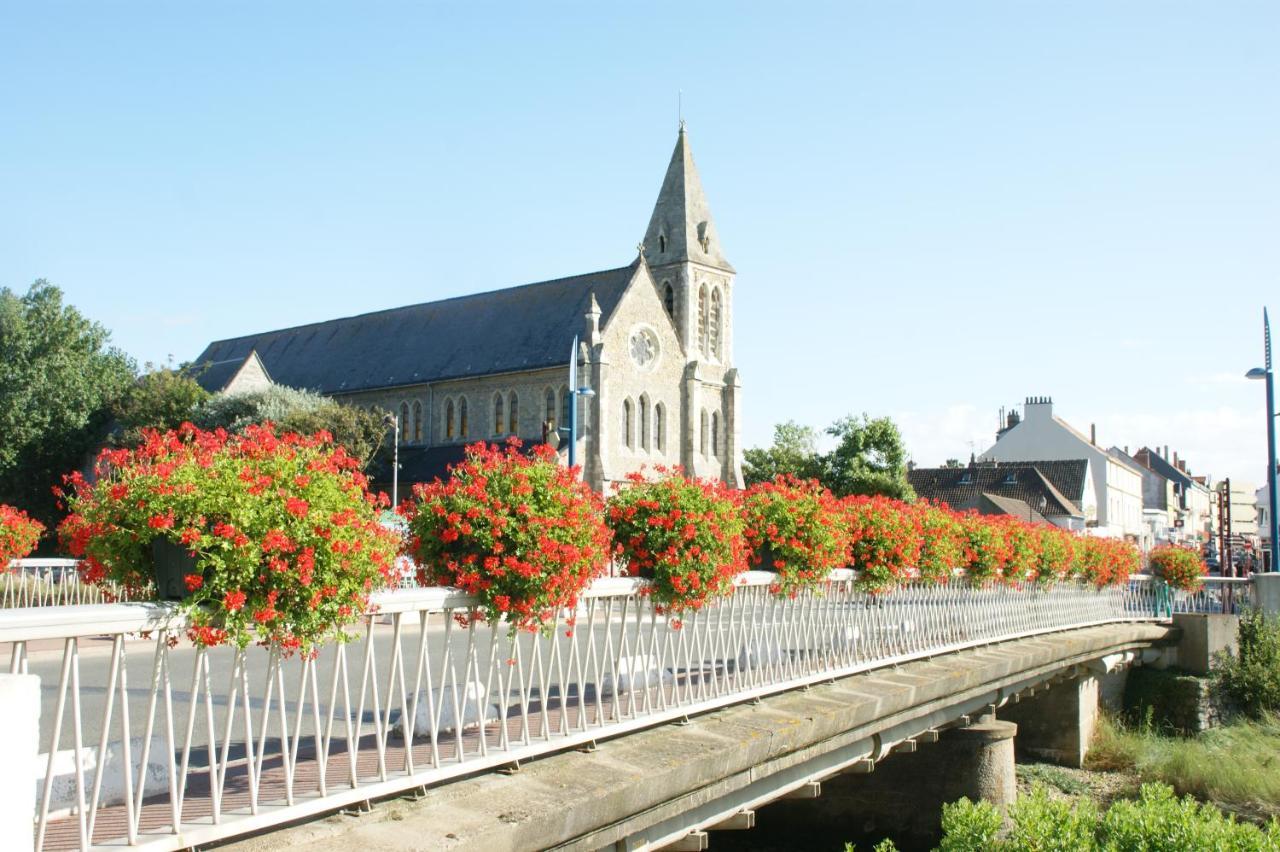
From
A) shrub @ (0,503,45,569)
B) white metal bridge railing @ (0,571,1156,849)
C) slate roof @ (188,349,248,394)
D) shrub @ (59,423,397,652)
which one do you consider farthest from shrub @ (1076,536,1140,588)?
slate roof @ (188,349,248,394)

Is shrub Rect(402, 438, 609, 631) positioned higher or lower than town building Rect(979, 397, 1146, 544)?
lower

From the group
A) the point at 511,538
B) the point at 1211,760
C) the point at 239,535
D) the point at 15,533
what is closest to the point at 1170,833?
the point at 511,538

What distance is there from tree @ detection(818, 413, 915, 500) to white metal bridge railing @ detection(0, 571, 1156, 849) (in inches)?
1548

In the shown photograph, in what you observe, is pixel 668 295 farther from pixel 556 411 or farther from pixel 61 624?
pixel 61 624

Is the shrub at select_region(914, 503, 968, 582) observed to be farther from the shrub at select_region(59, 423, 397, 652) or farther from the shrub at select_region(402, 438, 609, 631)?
the shrub at select_region(59, 423, 397, 652)

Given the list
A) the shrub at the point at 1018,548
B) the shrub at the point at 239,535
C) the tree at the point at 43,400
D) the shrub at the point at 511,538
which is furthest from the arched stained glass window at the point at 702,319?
the shrub at the point at 239,535

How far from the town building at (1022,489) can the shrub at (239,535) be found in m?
55.0

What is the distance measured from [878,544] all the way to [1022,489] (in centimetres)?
5403

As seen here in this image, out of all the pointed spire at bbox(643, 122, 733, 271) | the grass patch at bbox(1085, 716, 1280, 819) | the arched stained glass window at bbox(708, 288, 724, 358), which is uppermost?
the pointed spire at bbox(643, 122, 733, 271)

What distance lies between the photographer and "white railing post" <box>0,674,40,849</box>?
3.99 meters

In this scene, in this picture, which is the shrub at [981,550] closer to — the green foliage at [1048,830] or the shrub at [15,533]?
the green foliage at [1048,830]

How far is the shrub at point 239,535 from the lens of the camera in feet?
15.8

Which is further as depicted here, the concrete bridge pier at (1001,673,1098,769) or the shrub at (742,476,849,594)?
the concrete bridge pier at (1001,673,1098,769)

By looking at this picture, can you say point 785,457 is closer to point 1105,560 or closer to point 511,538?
point 1105,560
